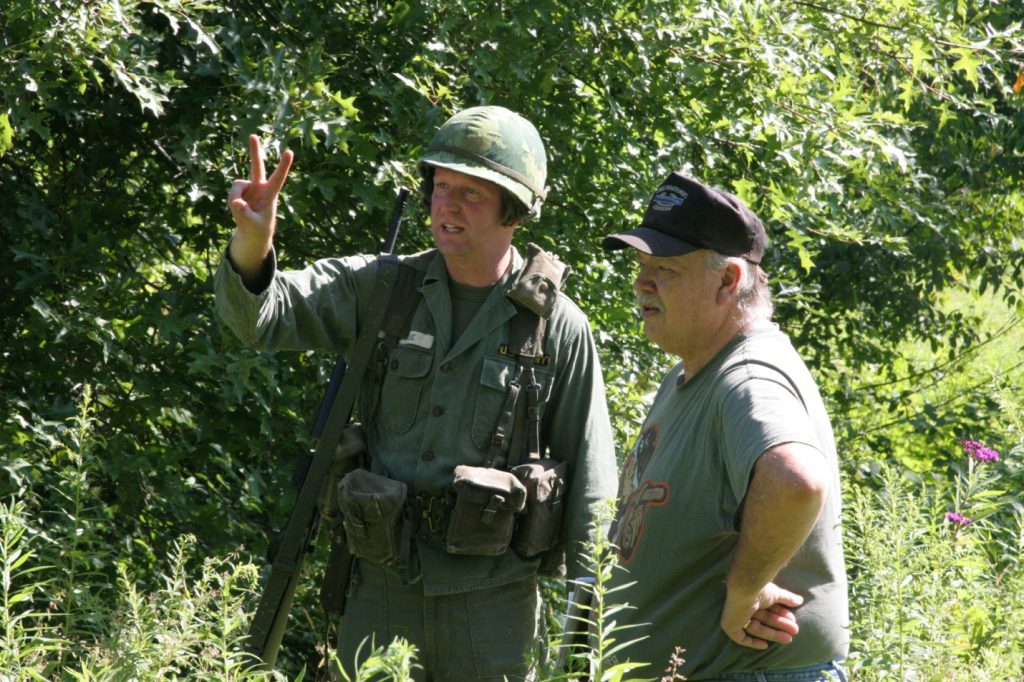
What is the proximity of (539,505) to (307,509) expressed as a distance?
688 mm

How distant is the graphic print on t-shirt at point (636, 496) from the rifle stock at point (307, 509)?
89 cm

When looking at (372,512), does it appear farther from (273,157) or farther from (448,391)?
(273,157)

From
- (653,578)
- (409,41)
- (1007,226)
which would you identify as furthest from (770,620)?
(1007,226)

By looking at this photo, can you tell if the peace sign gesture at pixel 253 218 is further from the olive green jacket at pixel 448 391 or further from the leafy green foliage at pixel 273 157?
the leafy green foliage at pixel 273 157

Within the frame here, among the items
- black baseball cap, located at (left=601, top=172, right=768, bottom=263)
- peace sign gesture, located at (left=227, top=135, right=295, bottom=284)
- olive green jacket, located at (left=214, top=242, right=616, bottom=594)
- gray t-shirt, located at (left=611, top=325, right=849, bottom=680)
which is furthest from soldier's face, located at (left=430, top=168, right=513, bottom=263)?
gray t-shirt, located at (left=611, top=325, right=849, bottom=680)

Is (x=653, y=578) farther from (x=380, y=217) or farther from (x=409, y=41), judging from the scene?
(x=409, y=41)

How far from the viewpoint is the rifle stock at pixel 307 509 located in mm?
3373

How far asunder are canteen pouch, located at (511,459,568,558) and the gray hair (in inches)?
34.0

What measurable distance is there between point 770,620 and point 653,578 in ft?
0.83

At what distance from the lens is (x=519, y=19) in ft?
15.5

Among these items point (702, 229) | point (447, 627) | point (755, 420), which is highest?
point (702, 229)

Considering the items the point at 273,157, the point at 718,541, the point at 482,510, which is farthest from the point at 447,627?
the point at 273,157

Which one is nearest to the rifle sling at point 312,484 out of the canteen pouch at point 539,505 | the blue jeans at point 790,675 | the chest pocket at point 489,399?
A: the chest pocket at point 489,399

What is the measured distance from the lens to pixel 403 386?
337 centimetres
